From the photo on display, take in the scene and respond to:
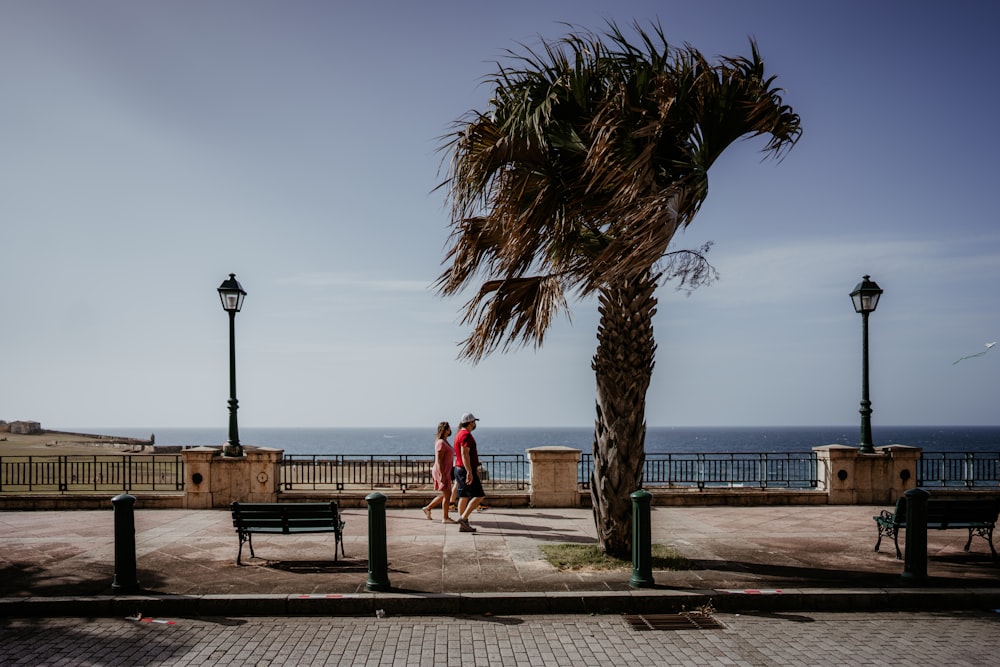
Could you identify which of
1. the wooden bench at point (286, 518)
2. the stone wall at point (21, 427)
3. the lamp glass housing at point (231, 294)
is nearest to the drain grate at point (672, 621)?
the wooden bench at point (286, 518)

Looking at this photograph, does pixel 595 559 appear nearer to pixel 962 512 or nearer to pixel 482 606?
pixel 482 606

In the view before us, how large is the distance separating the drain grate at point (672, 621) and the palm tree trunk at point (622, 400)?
1748 mm

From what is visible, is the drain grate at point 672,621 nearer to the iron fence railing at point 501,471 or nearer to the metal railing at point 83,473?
the iron fence railing at point 501,471

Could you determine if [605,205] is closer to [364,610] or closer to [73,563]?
[364,610]

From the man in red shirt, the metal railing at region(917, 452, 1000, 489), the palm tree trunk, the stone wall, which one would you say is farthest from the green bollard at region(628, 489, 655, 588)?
the stone wall

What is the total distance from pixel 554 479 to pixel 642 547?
619 centimetres

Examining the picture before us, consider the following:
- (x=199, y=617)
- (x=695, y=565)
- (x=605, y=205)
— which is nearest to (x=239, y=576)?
(x=199, y=617)

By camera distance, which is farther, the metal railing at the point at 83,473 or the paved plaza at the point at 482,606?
the metal railing at the point at 83,473

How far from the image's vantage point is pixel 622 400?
27.5ft

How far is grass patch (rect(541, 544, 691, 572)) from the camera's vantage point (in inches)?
317

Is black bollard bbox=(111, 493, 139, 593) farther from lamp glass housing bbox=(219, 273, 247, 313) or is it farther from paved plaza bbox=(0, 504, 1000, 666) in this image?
lamp glass housing bbox=(219, 273, 247, 313)

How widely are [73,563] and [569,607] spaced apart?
6244 millimetres

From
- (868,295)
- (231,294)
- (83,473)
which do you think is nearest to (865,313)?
(868,295)

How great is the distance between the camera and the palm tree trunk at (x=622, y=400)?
329 inches
